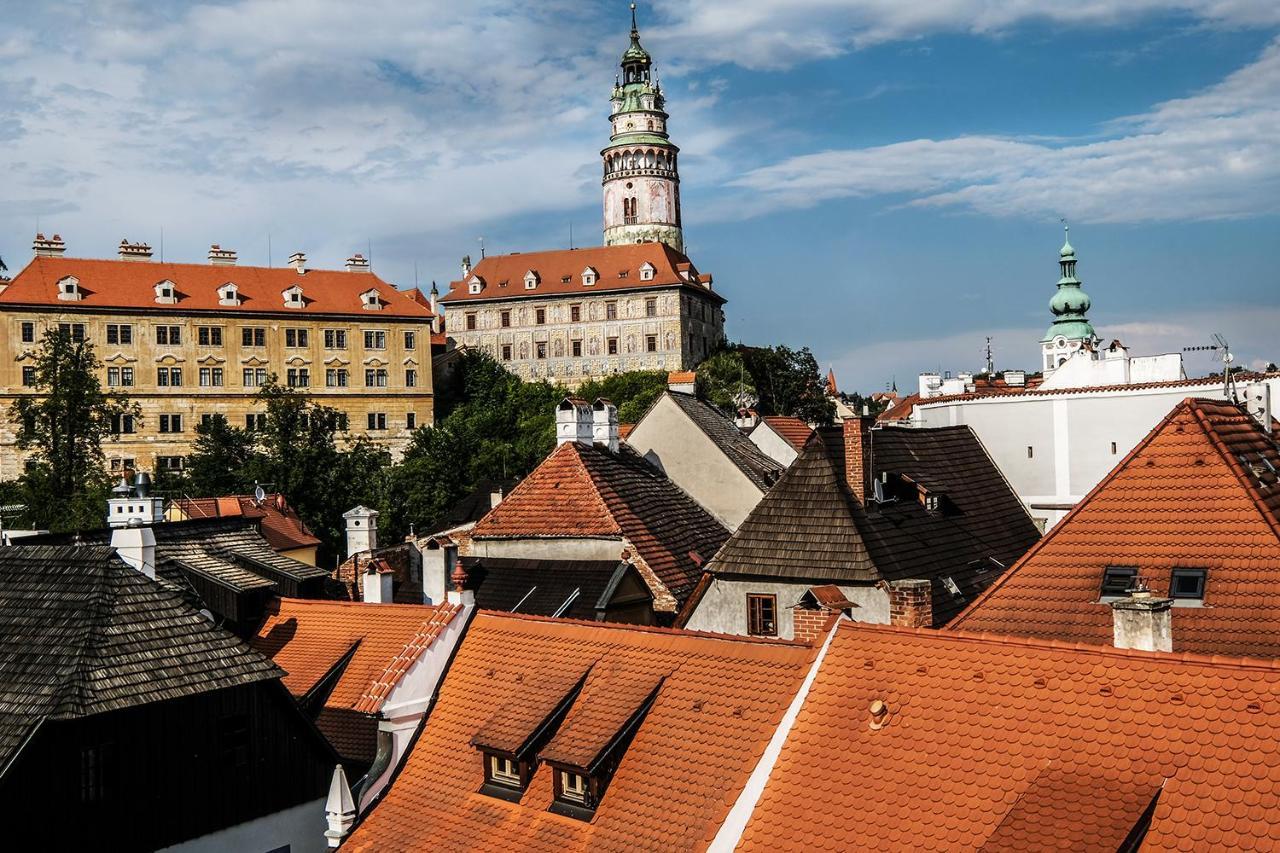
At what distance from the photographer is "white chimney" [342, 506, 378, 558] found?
1385 inches

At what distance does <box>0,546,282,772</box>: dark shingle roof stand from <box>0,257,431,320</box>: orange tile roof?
7697 cm

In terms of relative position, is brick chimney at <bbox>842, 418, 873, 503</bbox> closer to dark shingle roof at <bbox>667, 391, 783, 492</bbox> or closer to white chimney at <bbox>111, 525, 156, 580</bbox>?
dark shingle roof at <bbox>667, 391, 783, 492</bbox>

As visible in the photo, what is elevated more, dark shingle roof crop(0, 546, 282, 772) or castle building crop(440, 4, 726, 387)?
castle building crop(440, 4, 726, 387)

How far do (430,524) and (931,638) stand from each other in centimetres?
5755

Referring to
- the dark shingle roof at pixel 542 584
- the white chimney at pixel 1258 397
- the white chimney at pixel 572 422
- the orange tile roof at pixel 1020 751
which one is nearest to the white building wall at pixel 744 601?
the dark shingle roof at pixel 542 584

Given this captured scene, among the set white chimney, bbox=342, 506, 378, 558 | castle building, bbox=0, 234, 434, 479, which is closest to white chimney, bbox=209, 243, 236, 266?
castle building, bbox=0, 234, 434, 479

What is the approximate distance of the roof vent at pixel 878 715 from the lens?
11.0 m

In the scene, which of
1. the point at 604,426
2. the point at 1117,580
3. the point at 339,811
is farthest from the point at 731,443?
the point at 339,811

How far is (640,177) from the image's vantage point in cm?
12050

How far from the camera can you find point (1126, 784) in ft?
30.6

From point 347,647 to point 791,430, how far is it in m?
24.4

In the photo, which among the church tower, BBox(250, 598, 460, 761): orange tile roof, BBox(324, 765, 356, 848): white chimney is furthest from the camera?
the church tower

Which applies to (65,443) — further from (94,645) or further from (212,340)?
(94,645)

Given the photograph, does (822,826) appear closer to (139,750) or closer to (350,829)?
(350,829)
